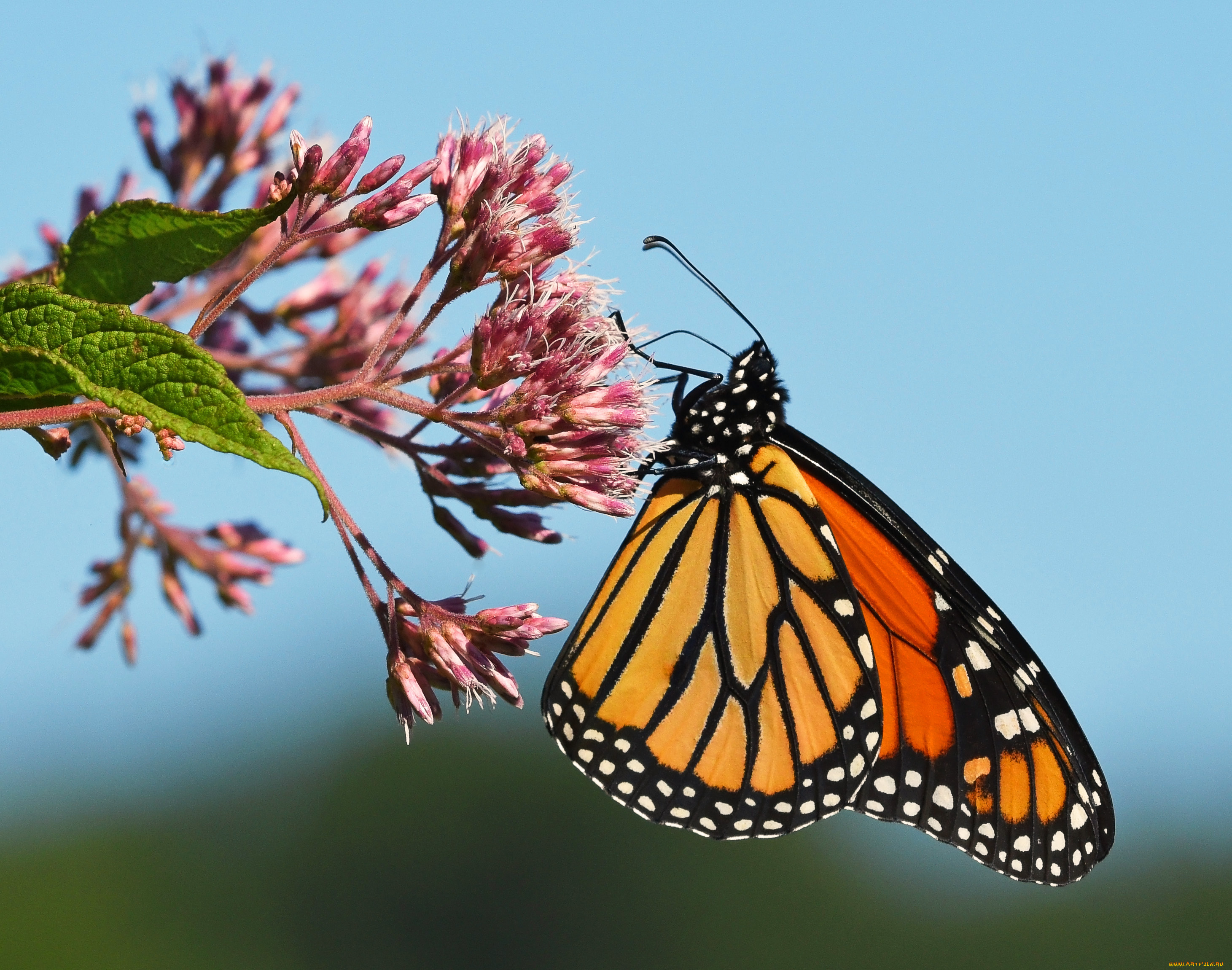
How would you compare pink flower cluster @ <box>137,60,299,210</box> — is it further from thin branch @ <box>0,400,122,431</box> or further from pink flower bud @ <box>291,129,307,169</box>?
thin branch @ <box>0,400,122,431</box>

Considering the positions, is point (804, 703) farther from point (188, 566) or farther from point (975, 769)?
point (188, 566)

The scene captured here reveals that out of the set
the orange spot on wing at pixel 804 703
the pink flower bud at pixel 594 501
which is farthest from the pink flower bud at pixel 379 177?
the orange spot on wing at pixel 804 703

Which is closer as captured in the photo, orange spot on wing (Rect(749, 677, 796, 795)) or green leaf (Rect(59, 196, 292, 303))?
green leaf (Rect(59, 196, 292, 303))

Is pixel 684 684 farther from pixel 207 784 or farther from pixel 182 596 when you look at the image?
pixel 207 784

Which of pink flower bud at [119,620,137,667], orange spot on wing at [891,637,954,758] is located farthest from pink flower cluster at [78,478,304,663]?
orange spot on wing at [891,637,954,758]

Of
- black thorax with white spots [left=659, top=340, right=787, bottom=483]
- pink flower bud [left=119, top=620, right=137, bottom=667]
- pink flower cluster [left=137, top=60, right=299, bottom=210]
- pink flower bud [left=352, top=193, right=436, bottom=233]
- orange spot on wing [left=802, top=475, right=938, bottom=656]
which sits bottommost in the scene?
pink flower bud [left=119, top=620, right=137, bottom=667]

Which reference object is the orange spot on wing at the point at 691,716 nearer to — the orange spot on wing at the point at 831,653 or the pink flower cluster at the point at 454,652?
the orange spot on wing at the point at 831,653
